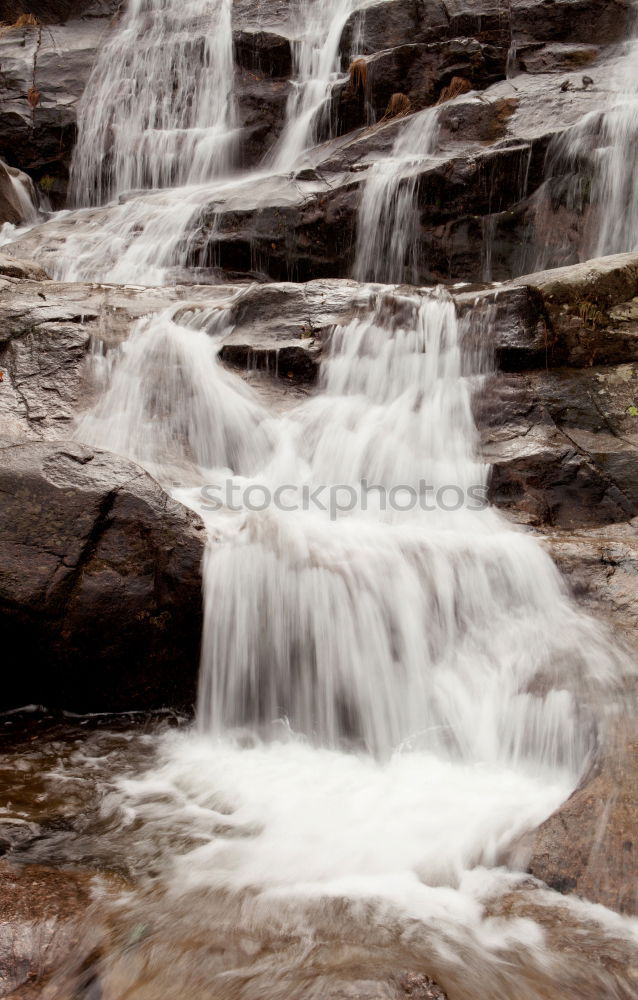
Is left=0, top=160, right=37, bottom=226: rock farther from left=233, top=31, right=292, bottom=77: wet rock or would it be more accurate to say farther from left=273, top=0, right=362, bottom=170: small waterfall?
left=233, top=31, right=292, bottom=77: wet rock

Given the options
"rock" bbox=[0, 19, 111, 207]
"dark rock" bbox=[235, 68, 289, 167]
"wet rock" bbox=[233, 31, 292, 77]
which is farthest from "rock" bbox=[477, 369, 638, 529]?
"rock" bbox=[0, 19, 111, 207]

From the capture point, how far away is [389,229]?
9016mm

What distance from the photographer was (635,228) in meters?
8.28

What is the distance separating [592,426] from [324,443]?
2.18 metres

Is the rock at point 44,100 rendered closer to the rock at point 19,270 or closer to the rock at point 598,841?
the rock at point 19,270

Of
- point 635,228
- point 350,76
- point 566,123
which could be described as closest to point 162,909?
point 635,228

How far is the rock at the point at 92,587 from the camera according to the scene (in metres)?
3.86

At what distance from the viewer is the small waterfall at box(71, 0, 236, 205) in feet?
41.1

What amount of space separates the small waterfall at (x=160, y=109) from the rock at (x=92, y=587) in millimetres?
9819

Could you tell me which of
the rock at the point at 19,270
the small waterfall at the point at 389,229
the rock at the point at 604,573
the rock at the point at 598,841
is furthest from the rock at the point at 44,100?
the rock at the point at 598,841

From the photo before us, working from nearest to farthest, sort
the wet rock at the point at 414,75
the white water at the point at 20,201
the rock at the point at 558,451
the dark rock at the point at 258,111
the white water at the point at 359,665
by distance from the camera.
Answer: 1. the white water at the point at 359,665
2. the rock at the point at 558,451
3. the wet rock at the point at 414,75
4. the white water at the point at 20,201
5. the dark rock at the point at 258,111

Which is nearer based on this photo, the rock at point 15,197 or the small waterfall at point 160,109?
the rock at point 15,197

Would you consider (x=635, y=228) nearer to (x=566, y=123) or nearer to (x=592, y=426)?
(x=566, y=123)

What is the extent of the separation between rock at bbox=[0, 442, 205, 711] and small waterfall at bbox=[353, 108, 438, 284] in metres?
5.96
